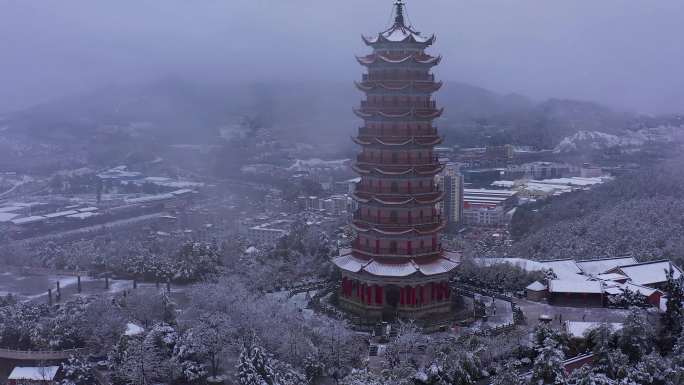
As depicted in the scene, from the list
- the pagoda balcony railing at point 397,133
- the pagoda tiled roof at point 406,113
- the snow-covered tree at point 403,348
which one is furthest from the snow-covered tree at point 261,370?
the pagoda tiled roof at point 406,113

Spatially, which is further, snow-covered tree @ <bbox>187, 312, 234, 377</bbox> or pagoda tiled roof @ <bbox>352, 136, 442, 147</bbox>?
pagoda tiled roof @ <bbox>352, 136, 442, 147</bbox>

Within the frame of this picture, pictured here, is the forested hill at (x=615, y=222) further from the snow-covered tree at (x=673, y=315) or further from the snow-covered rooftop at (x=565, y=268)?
the snow-covered tree at (x=673, y=315)

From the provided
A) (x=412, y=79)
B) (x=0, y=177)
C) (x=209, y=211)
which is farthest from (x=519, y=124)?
(x=412, y=79)

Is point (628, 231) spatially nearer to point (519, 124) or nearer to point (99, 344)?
point (99, 344)

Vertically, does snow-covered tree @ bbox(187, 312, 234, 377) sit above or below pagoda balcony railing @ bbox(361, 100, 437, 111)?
below

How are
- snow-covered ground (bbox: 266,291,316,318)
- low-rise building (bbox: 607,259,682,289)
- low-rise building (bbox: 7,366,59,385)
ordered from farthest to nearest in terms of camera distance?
low-rise building (bbox: 607,259,682,289), snow-covered ground (bbox: 266,291,316,318), low-rise building (bbox: 7,366,59,385)

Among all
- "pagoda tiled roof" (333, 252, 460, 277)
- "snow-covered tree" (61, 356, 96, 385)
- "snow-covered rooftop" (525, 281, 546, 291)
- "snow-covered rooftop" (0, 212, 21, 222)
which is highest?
"pagoda tiled roof" (333, 252, 460, 277)

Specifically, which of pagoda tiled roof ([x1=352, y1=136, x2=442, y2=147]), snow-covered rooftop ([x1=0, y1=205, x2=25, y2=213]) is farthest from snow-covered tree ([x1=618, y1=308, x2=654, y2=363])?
snow-covered rooftop ([x1=0, y1=205, x2=25, y2=213])

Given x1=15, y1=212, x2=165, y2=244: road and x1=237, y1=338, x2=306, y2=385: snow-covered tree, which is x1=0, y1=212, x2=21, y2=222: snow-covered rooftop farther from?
x1=237, y1=338, x2=306, y2=385: snow-covered tree
